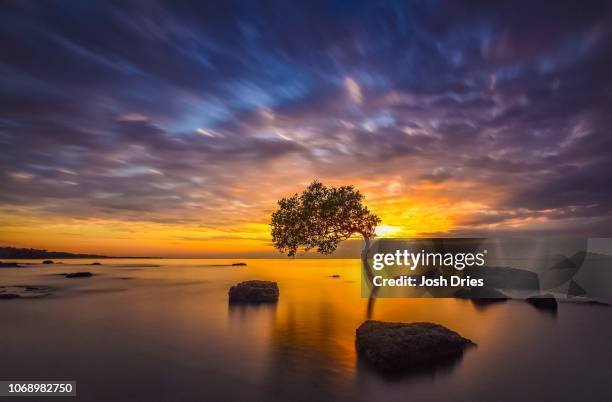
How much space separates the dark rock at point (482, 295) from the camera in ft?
128

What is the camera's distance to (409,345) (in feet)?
49.4

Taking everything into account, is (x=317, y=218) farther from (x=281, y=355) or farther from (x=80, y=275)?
(x=80, y=275)

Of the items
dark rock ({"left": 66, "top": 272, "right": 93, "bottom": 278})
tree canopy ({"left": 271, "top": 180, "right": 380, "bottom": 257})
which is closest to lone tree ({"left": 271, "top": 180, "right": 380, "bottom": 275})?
tree canopy ({"left": 271, "top": 180, "right": 380, "bottom": 257})

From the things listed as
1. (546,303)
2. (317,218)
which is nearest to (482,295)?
(546,303)

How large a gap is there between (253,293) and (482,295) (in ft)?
88.2

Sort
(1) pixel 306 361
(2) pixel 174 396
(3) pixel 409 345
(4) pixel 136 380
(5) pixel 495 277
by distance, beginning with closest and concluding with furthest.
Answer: (2) pixel 174 396
(4) pixel 136 380
(3) pixel 409 345
(1) pixel 306 361
(5) pixel 495 277

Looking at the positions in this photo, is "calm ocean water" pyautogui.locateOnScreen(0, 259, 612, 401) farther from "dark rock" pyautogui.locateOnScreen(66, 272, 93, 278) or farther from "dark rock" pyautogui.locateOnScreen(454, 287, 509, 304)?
"dark rock" pyautogui.locateOnScreen(66, 272, 93, 278)

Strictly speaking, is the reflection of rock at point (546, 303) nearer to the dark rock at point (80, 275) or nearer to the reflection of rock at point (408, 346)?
the reflection of rock at point (408, 346)

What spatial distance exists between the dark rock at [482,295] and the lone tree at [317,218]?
13528 mm

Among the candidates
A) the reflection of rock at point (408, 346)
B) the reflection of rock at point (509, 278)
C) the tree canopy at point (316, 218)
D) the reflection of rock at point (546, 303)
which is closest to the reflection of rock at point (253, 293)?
the tree canopy at point (316, 218)

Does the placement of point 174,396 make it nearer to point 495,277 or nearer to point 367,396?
point 367,396

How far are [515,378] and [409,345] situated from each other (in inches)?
170

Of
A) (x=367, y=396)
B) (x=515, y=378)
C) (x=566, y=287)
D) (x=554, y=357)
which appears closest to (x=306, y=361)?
(x=367, y=396)

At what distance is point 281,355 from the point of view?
17.7m
